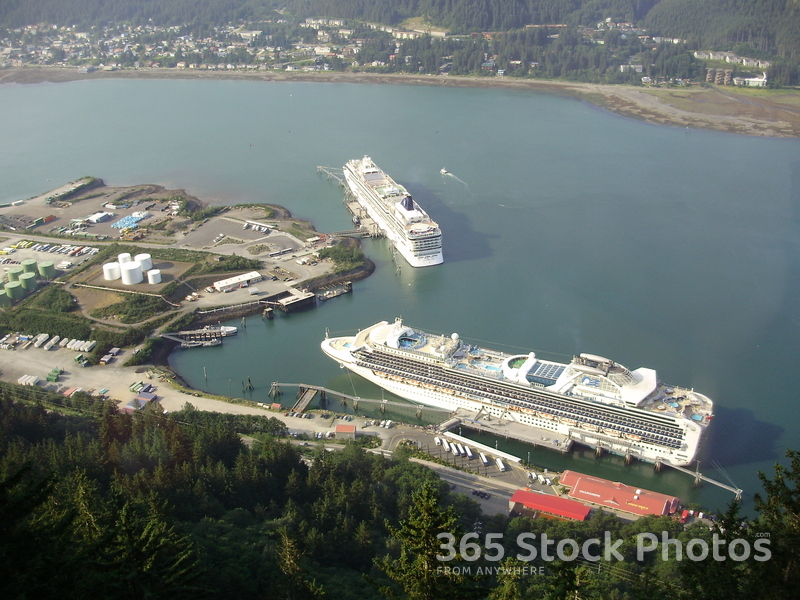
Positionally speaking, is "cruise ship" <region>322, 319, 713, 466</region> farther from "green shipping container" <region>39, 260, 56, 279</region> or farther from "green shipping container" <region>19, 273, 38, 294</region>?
"green shipping container" <region>39, 260, 56, 279</region>

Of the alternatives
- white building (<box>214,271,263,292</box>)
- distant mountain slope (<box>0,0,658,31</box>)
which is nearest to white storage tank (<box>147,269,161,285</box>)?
white building (<box>214,271,263,292</box>)

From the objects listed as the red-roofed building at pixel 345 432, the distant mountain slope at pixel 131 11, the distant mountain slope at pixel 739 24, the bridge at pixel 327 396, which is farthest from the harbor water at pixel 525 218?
the distant mountain slope at pixel 131 11

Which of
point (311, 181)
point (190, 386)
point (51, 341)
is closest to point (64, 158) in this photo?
point (311, 181)

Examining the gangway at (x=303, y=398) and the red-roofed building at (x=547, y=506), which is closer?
the red-roofed building at (x=547, y=506)

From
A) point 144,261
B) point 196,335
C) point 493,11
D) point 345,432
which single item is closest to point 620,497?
point 345,432

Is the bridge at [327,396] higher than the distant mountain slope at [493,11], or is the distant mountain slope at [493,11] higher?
the distant mountain slope at [493,11]

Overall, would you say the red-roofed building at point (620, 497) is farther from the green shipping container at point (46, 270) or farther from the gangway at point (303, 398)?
the green shipping container at point (46, 270)

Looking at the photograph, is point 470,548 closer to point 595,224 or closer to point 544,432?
point 544,432

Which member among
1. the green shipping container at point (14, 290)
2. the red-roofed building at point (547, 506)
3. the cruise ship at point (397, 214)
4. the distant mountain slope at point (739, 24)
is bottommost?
the red-roofed building at point (547, 506)
